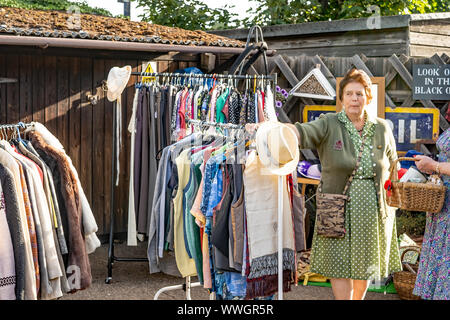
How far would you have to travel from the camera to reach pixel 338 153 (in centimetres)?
420

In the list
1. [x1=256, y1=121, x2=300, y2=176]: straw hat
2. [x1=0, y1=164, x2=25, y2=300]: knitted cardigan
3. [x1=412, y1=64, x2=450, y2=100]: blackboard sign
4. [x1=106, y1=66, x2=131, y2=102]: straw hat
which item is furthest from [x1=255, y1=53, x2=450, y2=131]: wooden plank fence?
[x1=0, y1=164, x2=25, y2=300]: knitted cardigan

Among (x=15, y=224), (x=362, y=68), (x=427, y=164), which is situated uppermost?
(x=362, y=68)

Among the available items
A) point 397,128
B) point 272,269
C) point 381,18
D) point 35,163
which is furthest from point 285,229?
point 381,18

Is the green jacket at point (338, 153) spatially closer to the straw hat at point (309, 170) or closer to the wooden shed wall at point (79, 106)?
the straw hat at point (309, 170)

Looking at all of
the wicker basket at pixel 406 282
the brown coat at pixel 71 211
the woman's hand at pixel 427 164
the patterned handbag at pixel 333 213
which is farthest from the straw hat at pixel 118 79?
the wicker basket at pixel 406 282

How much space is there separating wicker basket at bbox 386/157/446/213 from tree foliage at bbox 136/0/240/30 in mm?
9413

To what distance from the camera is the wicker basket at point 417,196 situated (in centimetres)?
398

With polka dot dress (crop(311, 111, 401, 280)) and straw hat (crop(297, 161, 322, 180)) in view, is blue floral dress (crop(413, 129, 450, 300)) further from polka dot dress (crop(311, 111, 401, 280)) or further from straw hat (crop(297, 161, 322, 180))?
straw hat (crop(297, 161, 322, 180))

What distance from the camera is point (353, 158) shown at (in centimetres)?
418

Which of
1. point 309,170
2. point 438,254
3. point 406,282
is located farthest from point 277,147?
point 309,170

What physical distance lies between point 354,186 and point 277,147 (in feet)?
2.62

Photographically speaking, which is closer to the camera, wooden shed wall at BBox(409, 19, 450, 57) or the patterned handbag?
the patterned handbag

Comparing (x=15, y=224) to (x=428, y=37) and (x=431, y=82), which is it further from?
(x=428, y=37)

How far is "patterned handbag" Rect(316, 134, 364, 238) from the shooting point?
4.15m
